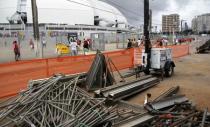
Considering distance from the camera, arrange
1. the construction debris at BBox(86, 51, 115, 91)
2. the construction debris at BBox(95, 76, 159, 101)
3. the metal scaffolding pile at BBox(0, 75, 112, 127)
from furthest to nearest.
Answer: the construction debris at BBox(86, 51, 115, 91) → the construction debris at BBox(95, 76, 159, 101) → the metal scaffolding pile at BBox(0, 75, 112, 127)

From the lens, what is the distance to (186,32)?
438 feet

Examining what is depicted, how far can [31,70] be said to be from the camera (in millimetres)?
13859

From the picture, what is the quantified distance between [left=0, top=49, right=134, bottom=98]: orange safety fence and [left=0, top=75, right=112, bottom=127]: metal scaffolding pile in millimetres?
2645

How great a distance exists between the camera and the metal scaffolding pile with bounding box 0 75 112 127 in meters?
8.01

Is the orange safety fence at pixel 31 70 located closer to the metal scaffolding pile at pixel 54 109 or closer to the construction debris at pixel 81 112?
the construction debris at pixel 81 112

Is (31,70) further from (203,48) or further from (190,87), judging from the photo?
(203,48)

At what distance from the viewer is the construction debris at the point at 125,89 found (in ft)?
35.3

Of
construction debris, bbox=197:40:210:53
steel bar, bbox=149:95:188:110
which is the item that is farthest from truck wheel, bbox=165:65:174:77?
construction debris, bbox=197:40:210:53

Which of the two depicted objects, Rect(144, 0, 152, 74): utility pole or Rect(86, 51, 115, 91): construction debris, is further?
Rect(144, 0, 152, 74): utility pole

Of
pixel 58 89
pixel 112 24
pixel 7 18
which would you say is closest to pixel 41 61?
pixel 58 89

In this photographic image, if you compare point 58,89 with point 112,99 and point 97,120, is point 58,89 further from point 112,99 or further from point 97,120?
point 97,120

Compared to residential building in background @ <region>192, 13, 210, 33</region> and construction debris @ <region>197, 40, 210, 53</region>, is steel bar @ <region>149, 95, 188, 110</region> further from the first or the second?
residential building in background @ <region>192, 13, 210, 33</region>

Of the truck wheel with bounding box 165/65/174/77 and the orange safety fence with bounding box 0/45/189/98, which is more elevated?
the orange safety fence with bounding box 0/45/189/98

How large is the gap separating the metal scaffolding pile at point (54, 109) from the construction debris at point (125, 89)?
1.06 meters
